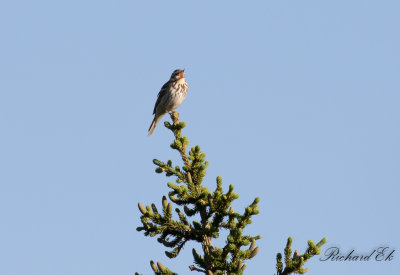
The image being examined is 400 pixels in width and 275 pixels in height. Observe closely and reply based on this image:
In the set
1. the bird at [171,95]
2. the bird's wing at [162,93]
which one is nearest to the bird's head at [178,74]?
the bird at [171,95]

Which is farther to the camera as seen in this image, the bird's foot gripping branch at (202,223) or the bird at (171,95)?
the bird at (171,95)

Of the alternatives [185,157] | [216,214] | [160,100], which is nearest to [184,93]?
[160,100]

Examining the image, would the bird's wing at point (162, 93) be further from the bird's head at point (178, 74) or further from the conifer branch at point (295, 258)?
the conifer branch at point (295, 258)

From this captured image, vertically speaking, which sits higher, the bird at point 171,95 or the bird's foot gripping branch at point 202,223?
the bird at point 171,95

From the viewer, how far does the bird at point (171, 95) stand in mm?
15094

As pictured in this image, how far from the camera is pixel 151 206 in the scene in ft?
20.8

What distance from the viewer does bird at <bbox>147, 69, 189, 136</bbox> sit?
15094mm

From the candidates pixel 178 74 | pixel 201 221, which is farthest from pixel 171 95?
pixel 201 221

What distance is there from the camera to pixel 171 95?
15.1 metres

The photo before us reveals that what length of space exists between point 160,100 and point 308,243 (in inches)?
413

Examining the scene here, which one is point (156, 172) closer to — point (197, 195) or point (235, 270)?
point (197, 195)

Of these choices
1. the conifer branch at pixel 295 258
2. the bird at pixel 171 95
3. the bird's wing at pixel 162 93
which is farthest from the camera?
the bird's wing at pixel 162 93

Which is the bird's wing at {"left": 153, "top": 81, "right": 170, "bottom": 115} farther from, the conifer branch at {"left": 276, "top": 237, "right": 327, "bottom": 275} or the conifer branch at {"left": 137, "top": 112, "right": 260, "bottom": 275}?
the conifer branch at {"left": 276, "top": 237, "right": 327, "bottom": 275}

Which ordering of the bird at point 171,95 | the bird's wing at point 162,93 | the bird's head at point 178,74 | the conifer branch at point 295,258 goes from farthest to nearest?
the bird's head at point 178,74 → the bird's wing at point 162,93 → the bird at point 171,95 → the conifer branch at point 295,258
